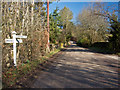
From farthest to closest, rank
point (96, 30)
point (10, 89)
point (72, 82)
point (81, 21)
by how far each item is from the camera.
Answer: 1. point (81, 21)
2. point (96, 30)
3. point (72, 82)
4. point (10, 89)

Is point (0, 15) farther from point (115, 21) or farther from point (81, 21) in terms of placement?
point (81, 21)

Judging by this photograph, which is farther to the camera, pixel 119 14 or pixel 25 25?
pixel 119 14

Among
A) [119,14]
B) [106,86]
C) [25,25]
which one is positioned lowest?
[106,86]

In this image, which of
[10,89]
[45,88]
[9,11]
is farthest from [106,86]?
[9,11]

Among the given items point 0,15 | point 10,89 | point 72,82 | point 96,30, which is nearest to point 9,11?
point 0,15

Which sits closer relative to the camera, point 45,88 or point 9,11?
point 45,88

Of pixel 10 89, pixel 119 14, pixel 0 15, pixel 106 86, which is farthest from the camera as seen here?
pixel 119 14

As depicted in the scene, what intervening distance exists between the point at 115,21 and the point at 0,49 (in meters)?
17.7

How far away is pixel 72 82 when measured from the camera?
16.4 feet

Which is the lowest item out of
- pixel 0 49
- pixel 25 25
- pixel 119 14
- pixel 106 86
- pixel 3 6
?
pixel 106 86

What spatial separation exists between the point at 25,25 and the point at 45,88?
5.90 meters

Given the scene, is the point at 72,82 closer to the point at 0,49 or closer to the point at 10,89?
the point at 10,89

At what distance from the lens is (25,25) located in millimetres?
9211

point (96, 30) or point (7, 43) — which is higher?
point (96, 30)
